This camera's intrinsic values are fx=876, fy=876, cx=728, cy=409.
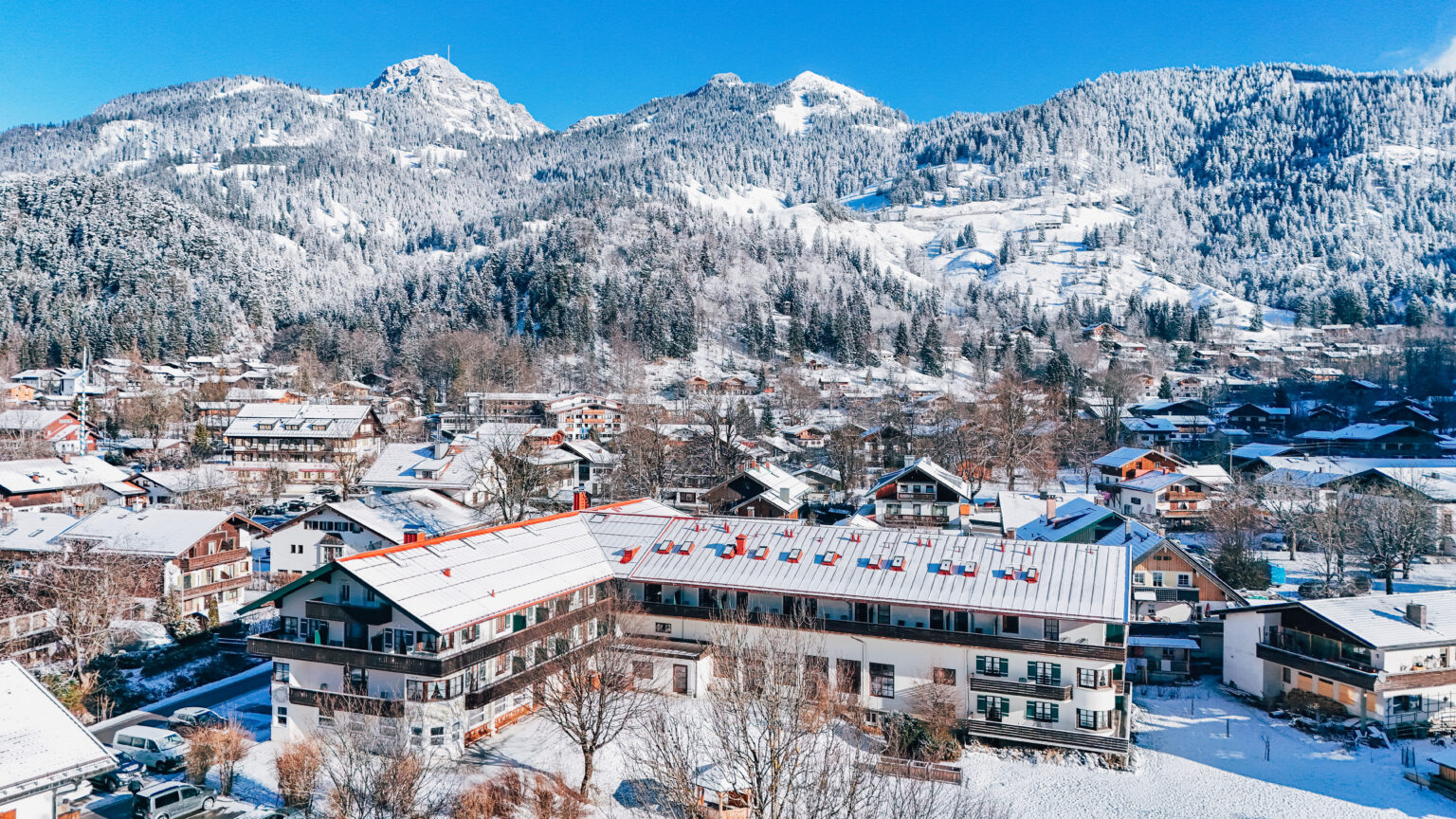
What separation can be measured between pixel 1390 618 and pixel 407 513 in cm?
4156

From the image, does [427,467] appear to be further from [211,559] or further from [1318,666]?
[1318,666]

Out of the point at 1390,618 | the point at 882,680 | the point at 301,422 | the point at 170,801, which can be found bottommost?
the point at 170,801

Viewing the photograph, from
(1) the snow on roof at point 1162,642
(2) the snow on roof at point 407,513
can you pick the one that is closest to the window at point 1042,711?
(1) the snow on roof at point 1162,642

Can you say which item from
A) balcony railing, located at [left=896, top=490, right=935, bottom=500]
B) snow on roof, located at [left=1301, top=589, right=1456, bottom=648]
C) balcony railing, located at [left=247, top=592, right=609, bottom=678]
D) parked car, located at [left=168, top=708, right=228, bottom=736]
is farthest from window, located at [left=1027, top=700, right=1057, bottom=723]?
balcony railing, located at [left=896, top=490, right=935, bottom=500]

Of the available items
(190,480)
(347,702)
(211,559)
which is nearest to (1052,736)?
(347,702)

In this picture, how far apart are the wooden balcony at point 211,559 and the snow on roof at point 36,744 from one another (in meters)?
24.7

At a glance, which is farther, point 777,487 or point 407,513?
point 777,487

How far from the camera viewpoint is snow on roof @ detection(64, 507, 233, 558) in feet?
125

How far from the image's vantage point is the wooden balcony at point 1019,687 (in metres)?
25.7

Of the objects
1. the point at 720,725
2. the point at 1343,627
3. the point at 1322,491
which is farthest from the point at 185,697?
the point at 1322,491

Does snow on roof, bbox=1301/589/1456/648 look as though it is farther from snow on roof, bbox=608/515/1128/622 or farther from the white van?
the white van

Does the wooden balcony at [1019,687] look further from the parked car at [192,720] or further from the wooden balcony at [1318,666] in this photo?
the parked car at [192,720]

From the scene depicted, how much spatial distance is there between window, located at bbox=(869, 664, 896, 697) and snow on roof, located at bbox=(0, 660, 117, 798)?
20.0 meters

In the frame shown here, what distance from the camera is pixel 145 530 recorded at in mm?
39625
